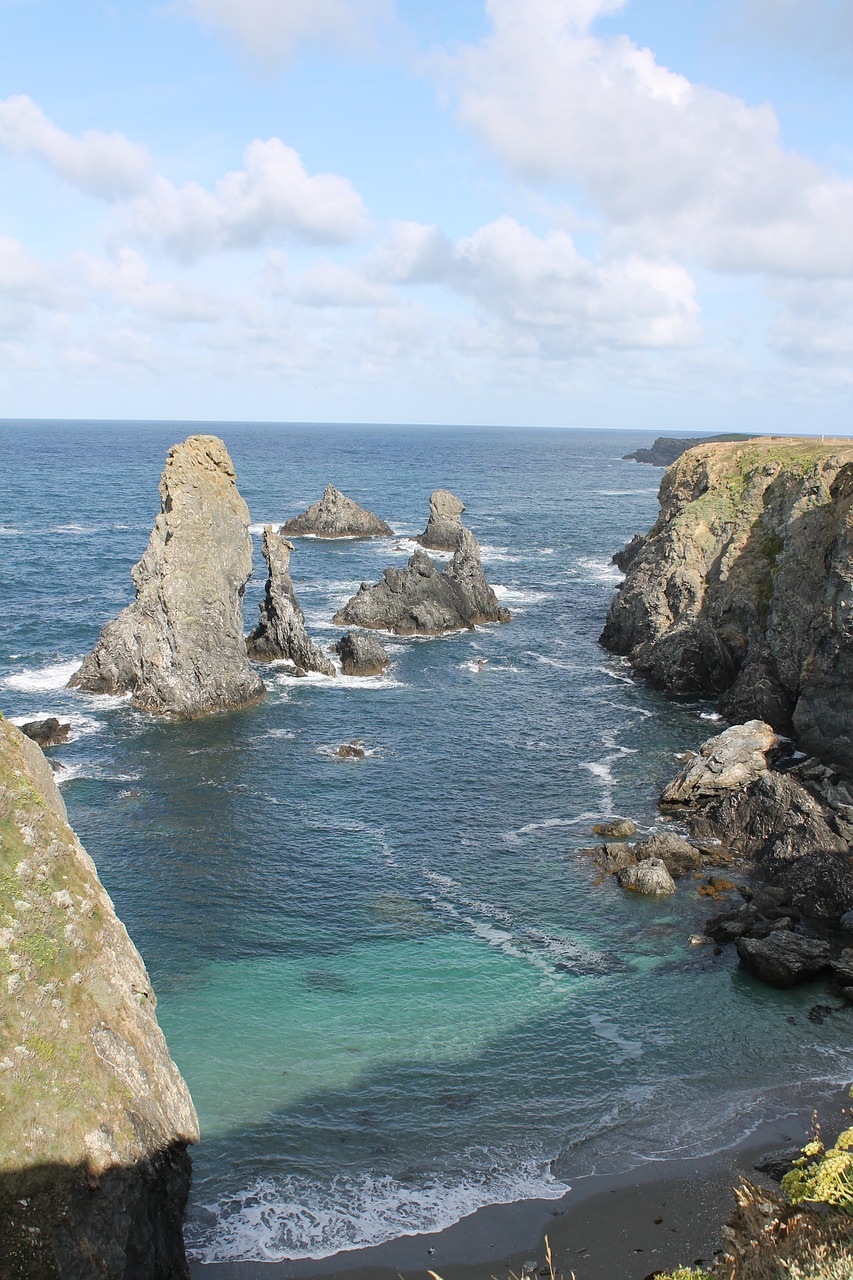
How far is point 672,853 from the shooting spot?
45031 millimetres

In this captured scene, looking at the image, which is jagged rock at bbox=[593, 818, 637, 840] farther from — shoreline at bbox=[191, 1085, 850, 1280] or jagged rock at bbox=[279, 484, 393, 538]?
jagged rock at bbox=[279, 484, 393, 538]

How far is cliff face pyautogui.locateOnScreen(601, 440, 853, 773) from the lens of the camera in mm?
54156

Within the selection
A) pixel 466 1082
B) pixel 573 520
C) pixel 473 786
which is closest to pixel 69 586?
pixel 473 786

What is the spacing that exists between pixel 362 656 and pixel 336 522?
2561 inches

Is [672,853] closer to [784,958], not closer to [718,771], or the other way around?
[718,771]

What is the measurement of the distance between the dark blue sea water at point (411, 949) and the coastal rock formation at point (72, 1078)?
4.49 metres

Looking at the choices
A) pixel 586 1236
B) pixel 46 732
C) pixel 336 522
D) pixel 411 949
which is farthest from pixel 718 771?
pixel 336 522

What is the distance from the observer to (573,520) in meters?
159

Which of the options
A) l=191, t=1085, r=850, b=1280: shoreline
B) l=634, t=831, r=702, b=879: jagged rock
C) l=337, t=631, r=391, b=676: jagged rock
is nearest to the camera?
l=191, t=1085, r=850, b=1280: shoreline

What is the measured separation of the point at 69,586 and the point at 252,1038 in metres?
72.9

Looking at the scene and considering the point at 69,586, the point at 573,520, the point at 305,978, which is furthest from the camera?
the point at 573,520

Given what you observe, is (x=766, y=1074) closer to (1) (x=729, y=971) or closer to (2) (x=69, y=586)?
(1) (x=729, y=971)

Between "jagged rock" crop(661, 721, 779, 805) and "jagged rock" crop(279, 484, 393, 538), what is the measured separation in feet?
294

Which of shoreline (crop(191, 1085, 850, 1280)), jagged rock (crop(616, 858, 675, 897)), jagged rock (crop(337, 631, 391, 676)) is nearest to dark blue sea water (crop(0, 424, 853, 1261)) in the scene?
shoreline (crop(191, 1085, 850, 1280))
